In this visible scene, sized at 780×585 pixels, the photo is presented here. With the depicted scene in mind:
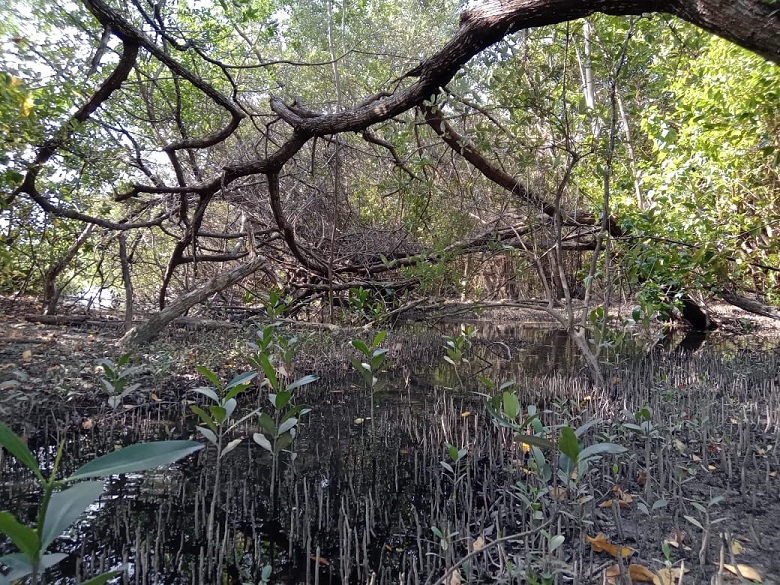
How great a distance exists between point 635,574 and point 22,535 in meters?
1.61

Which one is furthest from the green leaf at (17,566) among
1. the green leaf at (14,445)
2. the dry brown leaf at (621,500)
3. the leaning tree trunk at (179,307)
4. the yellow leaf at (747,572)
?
the leaning tree trunk at (179,307)

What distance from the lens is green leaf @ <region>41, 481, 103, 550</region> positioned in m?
0.82

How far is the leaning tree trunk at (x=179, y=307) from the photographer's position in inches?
173

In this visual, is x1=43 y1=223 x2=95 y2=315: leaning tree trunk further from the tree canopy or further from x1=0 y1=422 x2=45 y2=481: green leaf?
x1=0 y1=422 x2=45 y2=481: green leaf

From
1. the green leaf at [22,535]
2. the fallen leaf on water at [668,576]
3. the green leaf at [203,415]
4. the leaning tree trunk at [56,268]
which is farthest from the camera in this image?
the leaning tree trunk at [56,268]

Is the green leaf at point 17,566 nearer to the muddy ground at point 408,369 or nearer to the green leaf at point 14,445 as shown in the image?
the green leaf at point 14,445

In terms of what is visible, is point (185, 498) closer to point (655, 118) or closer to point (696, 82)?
point (655, 118)

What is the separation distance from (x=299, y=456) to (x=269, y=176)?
277cm

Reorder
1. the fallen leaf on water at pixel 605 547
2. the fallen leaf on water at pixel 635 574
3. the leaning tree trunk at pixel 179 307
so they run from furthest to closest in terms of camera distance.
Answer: the leaning tree trunk at pixel 179 307 → the fallen leaf on water at pixel 605 547 → the fallen leaf on water at pixel 635 574

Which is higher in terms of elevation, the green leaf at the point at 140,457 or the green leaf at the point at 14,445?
the green leaf at the point at 14,445

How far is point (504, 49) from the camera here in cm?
311

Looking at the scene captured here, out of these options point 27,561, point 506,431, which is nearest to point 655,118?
point 506,431

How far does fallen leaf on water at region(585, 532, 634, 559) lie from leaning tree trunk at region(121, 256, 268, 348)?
155 inches

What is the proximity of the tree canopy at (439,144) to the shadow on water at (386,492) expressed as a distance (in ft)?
4.08
